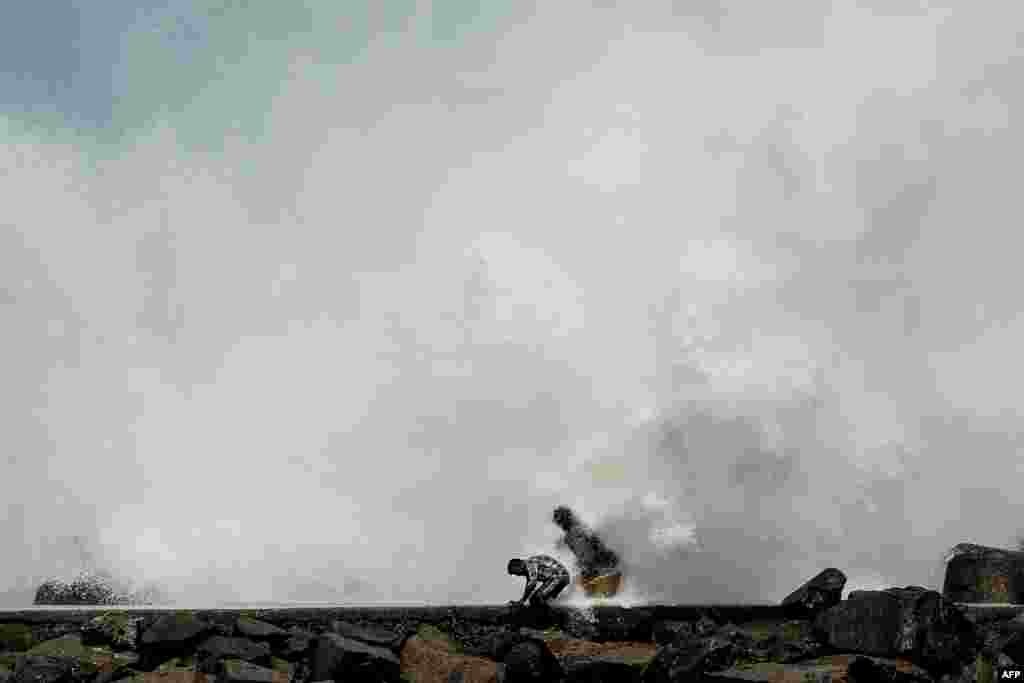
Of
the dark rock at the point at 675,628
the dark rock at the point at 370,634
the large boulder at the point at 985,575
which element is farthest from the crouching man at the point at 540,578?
the large boulder at the point at 985,575

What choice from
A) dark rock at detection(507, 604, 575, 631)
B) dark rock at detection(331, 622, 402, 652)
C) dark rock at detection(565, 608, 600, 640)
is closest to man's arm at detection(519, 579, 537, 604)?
dark rock at detection(507, 604, 575, 631)

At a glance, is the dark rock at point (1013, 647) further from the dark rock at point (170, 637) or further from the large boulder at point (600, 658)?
the dark rock at point (170, 637)

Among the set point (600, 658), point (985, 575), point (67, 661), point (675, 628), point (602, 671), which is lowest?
point (602, 671)

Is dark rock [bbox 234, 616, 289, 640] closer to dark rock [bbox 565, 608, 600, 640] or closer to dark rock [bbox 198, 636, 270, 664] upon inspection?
dark rock [bbox 198, 636, 270, 664]

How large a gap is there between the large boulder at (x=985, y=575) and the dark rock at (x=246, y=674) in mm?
10622

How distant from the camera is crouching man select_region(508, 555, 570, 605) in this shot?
13.1 meters

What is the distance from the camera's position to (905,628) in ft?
36.1

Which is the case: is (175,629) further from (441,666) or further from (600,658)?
(600,658)

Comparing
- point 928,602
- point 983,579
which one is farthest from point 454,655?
point 983,579

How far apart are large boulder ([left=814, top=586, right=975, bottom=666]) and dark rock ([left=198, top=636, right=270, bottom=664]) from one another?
701 centimetres

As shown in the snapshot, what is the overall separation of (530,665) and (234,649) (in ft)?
11.9

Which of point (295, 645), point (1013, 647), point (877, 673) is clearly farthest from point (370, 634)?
point (1013, 647)

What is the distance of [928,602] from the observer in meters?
11.1

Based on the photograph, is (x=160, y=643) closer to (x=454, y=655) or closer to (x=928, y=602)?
(x=454, y=655)
